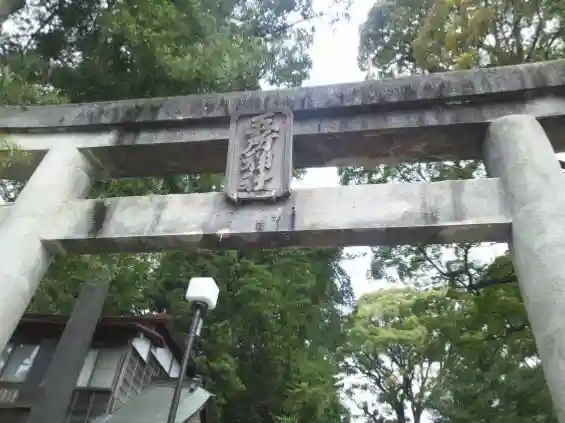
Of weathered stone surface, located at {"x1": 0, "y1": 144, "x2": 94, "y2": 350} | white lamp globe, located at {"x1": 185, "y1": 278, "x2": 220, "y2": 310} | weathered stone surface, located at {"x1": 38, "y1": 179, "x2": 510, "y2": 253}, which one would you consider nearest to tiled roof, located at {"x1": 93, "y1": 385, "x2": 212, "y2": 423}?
white lamp globe, located at {"x1": 185, "y1": 278, "x2": 220, "y2": 310}

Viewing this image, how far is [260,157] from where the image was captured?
449 centimetres

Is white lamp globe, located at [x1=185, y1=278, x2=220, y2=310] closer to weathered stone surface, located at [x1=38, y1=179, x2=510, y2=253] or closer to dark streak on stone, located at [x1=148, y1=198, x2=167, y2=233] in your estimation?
weathered stone surface, located at [x1=38, y1=179, x2=510, y2=253]

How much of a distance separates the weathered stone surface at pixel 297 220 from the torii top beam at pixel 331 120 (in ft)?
2.24

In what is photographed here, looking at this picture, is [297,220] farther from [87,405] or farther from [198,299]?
[87,405]

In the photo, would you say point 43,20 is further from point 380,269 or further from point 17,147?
point 380,269

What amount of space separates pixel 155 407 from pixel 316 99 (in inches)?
262

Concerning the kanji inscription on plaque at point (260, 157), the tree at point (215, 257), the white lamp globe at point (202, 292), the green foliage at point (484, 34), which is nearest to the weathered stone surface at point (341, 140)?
the kanji inscription on plaque at point (260, 157)

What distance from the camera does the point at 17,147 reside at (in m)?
5.12

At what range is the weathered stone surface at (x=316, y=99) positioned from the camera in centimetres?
445

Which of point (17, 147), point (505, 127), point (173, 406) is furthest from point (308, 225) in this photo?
point (17, 147)

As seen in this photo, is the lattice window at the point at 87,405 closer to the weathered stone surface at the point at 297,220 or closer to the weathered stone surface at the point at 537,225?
the weathered stone surface at the point at 297,220

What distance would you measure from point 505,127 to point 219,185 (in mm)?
6692

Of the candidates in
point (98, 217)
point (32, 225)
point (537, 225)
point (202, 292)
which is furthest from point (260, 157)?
point (537, 225)

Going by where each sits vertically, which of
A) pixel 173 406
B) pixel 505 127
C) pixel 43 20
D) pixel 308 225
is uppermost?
pixel 43 20
